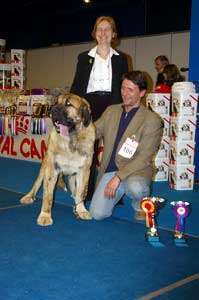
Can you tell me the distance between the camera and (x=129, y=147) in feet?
9.42

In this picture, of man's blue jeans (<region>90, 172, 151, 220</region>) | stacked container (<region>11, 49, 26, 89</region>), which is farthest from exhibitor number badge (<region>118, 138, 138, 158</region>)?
stacked container (<region>11, 49, 26, 89</region>)

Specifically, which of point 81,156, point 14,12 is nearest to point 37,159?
point 81,156

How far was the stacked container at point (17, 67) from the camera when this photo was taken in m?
7.27

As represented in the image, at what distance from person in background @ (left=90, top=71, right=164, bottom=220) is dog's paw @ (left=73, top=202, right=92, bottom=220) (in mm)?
38

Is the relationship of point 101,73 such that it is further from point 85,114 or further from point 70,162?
point 70,162

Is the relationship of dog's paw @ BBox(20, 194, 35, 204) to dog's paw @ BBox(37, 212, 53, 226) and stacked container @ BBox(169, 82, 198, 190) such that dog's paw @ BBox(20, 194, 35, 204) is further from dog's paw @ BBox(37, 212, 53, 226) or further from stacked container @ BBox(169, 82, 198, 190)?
stacked container @ BBox(169, 82, 198, 190)

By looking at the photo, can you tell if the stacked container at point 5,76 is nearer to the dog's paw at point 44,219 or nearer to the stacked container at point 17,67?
the stacked container at point 17,67

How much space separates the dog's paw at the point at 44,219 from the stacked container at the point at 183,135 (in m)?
1.93

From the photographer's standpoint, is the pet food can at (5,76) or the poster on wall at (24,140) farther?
the pet food can at (5,76)

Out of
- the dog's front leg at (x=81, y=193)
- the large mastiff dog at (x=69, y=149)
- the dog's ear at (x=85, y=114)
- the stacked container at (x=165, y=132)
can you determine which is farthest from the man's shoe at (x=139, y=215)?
the stacked container at (x=165, y=132)

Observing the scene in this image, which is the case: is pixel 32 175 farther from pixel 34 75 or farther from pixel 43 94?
pixel 34 75

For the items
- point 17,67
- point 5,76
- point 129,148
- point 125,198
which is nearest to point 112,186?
point 129,148

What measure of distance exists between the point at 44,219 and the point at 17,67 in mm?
5048

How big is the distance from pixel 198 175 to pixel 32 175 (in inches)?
78.1
